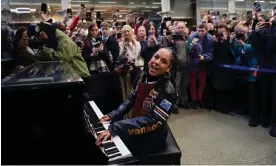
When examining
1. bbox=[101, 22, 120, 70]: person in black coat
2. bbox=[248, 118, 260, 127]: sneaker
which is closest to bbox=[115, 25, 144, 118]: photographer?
bbox=[101, 22, 120, 70]: person in black coat

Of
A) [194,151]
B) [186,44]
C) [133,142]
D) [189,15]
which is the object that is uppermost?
[189,15]

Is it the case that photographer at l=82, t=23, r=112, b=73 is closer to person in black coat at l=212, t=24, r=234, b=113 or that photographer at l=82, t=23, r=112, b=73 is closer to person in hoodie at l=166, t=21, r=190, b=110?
person in hoodie at l=166, t=21, r=190, b=110

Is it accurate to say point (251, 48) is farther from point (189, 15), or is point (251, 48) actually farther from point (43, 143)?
point (189, 15)

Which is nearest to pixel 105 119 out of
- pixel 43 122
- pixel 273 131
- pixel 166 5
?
pixel 43 122

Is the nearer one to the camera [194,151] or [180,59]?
[194,151]

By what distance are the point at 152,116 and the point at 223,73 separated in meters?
2.84

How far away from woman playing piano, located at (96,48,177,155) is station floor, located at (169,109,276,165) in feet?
3.95

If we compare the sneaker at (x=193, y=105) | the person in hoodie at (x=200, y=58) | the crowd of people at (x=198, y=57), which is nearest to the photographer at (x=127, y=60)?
the crowd of people at (x=198, y=57)

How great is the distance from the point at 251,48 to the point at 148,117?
256 centimetres

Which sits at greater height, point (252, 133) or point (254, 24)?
point (254, 24)

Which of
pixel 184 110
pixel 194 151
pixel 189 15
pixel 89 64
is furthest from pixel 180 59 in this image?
pixel 189 15

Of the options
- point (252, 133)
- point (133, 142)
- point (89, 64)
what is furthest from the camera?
point (89, 64)

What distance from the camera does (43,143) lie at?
39.6 inches

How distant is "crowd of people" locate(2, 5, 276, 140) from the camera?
3.10 meters
